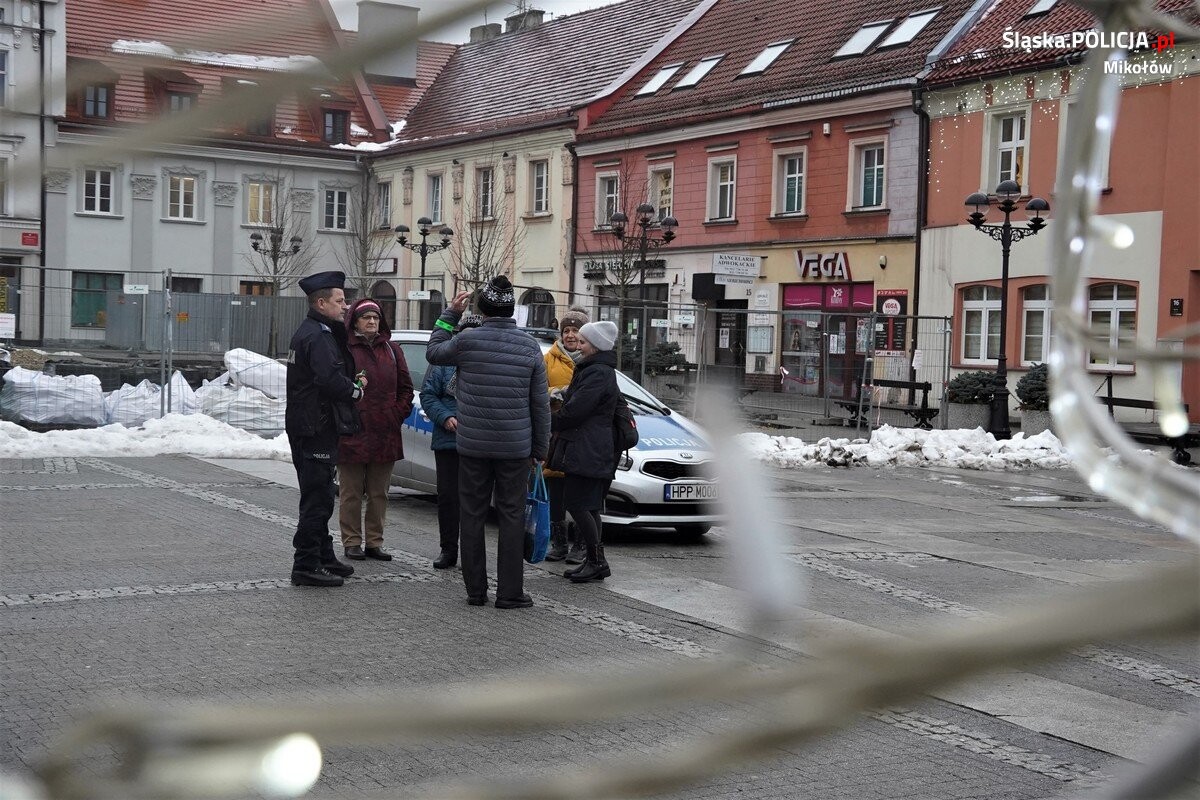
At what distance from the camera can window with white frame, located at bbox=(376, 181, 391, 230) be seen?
4275 centimetres

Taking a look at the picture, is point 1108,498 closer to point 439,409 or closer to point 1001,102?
point 439,409

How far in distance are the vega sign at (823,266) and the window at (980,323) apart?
322cm

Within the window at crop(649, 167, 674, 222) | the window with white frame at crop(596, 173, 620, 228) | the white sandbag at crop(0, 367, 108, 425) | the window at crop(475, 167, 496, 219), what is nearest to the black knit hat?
the white sandbag at crop(0, 367, 108, 425)

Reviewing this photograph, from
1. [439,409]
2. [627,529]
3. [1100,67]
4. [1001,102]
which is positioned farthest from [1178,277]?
[1100,67]

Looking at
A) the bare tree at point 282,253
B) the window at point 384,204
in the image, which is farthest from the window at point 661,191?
the window at point 384,204

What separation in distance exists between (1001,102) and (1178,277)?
622cm

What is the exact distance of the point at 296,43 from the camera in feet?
2.06

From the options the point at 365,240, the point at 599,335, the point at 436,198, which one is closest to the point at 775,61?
the point at 436,198

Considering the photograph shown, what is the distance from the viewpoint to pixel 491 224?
3906cm

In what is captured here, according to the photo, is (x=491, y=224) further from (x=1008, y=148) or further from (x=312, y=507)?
(x=312, y=507)

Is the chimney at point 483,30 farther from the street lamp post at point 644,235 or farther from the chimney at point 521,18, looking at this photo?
the street lamp post at point 644,235

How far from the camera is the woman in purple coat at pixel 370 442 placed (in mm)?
8844

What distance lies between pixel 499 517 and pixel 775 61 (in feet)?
87.1

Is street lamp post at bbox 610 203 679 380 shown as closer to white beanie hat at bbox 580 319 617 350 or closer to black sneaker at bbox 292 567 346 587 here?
white beanie hat at bbox 580 319 617 350
